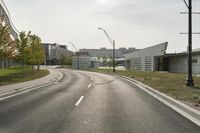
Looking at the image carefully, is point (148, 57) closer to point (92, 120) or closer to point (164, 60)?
point (164, 60)

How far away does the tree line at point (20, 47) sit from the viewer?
97.7 feet

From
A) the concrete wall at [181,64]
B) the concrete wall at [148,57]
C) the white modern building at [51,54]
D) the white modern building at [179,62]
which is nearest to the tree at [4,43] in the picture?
the white modern building at [179,62]

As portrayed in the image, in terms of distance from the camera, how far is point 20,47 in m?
46.2

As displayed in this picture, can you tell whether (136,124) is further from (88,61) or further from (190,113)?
(88,61)

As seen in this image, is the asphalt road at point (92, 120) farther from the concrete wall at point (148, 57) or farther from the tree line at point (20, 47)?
the concrete wall at point (148, 57)

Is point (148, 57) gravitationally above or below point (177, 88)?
above

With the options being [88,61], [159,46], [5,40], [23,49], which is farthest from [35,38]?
[88,61]

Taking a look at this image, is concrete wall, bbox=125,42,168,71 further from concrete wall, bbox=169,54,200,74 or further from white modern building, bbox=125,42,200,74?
concrete wall, bbox=169,54,200,74

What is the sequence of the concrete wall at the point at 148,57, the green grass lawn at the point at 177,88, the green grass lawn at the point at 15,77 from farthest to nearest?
the concrete wall at the point at 148,57 < the green grass lawn at the point at 15,77 < the green grass lawn at the point at 177,88

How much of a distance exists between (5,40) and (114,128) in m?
23.0

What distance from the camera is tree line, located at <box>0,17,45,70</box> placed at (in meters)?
29.8

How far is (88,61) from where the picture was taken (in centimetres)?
10894

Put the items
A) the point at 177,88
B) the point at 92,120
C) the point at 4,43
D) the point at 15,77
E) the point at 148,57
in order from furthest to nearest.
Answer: the point at 148,57, the point at 15,77, the point at 4,43, the point at 177,88, the point at 92,120

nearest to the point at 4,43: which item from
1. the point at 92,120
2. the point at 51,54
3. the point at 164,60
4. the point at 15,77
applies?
the point at 15,77
